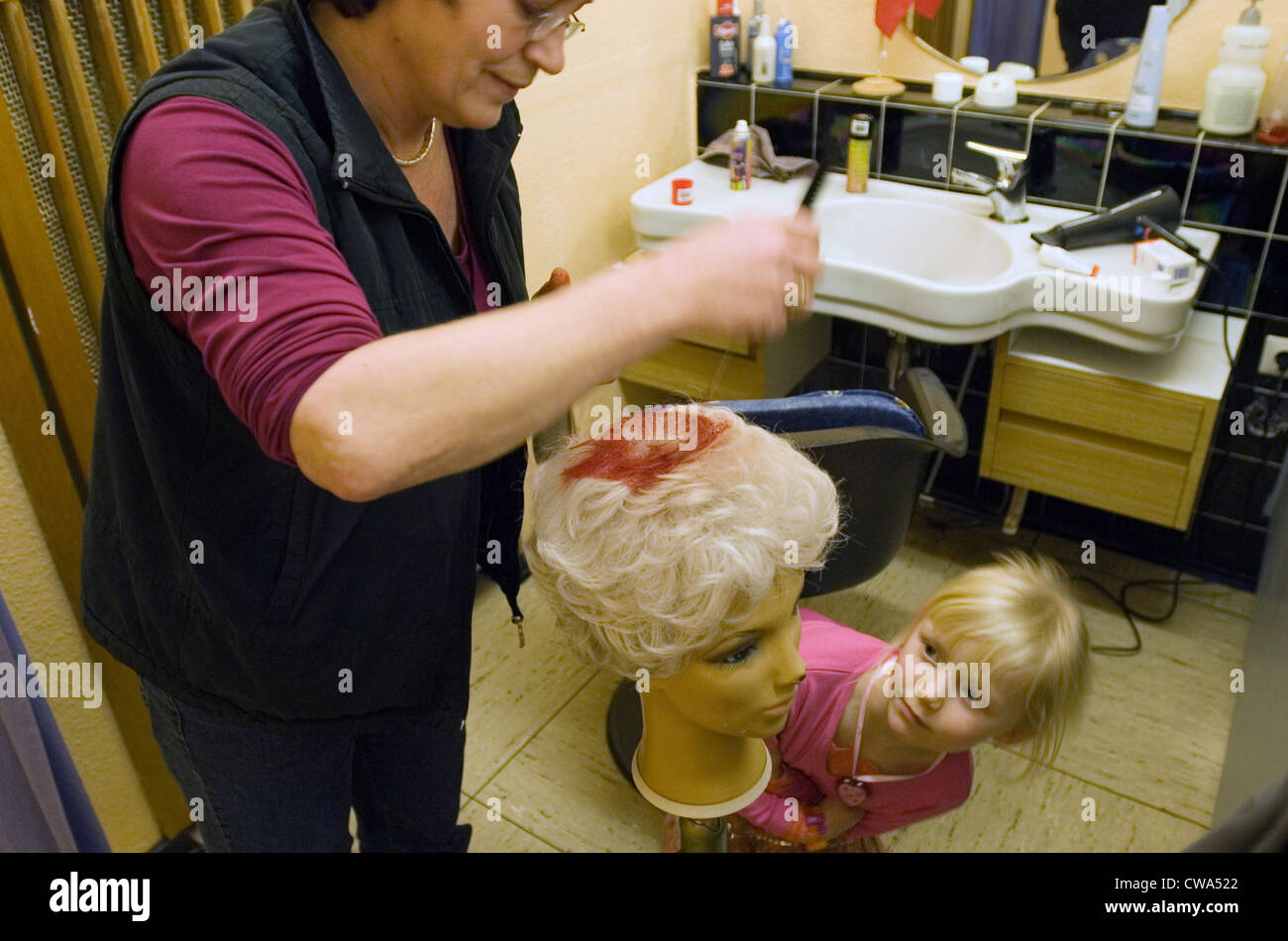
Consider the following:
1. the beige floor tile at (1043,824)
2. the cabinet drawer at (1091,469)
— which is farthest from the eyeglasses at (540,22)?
the cabinet drawer at (1091,469)

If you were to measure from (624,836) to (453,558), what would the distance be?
3.53 feet

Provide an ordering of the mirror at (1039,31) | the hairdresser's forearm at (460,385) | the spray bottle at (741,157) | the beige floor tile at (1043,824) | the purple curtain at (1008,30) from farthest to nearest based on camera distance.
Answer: the spray bottle at (741,157) → the purple curtain at (1008,30) → the mirror at (1039,31) → the beige floor tile at (1043,824) → the hairdresser's forearm at (460,385)

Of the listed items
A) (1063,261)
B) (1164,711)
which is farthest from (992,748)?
(1063,261)

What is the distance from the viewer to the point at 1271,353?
225cm

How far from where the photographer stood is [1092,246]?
2.16 m

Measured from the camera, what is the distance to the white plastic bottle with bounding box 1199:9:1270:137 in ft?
6.70

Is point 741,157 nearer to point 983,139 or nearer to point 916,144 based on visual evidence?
point 916,144

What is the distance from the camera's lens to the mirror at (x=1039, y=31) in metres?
2.24

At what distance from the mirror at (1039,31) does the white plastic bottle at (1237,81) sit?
0.16m
